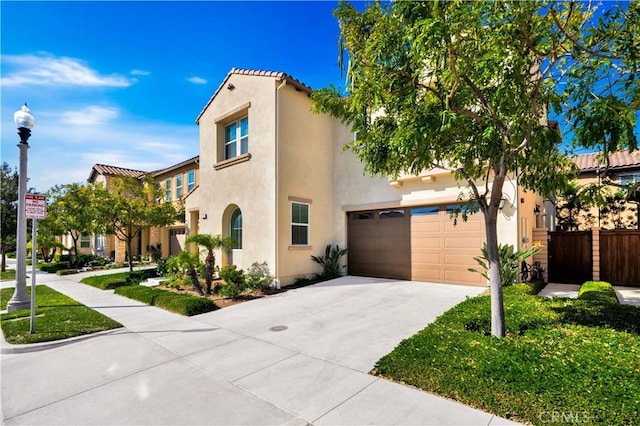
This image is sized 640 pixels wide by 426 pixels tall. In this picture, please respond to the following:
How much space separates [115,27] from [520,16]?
30.2 ft

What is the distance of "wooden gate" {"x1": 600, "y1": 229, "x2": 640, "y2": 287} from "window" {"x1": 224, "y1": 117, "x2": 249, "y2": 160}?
13598 mm

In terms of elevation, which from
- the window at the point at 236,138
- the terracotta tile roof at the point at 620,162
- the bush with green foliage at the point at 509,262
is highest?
the window at the point at 236,138

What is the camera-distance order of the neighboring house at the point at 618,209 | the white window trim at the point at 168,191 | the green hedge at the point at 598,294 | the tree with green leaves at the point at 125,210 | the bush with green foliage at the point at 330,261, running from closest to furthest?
1. the green hedge at the point at 598,294
2. the bush with green foliage at the point at 330,261
3. the tree with green leaves at the point at 125,210
4. the neighboring house at the point at 618,209
5. the white window trim at the point at 168,191

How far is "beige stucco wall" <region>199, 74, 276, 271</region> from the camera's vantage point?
1120cm

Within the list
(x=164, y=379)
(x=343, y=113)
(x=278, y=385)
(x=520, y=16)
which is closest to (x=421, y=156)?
(x=343, y=113)

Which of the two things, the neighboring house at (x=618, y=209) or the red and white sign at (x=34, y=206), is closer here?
the red and white sign at (x=34, y=206)

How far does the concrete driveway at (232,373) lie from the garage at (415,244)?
281cm

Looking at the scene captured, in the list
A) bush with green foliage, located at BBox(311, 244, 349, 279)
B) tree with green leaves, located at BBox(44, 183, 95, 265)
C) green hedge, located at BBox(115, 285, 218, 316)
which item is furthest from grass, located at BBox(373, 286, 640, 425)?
tree with green leaves, located at BBox(44, 183, 95, 265)

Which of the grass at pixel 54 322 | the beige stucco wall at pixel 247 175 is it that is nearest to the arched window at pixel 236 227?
the beige stucco wall at pixel 247 175

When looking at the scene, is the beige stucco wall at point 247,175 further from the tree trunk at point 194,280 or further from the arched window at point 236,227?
the tree trunk at point 194,280

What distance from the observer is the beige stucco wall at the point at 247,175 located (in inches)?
441

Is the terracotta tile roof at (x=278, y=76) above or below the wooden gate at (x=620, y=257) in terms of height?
above

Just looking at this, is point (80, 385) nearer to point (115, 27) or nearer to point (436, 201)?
point (115, 27)

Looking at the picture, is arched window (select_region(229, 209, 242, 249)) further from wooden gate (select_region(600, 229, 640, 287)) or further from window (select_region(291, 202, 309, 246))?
wooden gate (select_region(600, 229, 640, 287))
